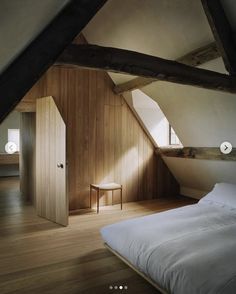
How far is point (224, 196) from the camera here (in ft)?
11.2

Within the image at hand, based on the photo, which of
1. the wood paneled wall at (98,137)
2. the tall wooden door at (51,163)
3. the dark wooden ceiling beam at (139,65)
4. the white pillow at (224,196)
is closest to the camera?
the dark wooden ceiling beam at (139,65)

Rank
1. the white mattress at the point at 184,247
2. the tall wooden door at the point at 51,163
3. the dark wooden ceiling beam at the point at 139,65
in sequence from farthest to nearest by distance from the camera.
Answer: the tall wooden door at the point at 51,163, the dark wooden ceiling beam at the point at 139,65, the white mattress at the point at 184,247

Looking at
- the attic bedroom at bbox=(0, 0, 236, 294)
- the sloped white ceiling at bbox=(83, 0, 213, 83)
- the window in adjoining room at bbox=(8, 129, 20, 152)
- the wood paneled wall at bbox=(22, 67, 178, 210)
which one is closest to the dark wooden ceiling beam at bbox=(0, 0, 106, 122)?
the attic bedroom at bbox=(0, 0, 236, 294)

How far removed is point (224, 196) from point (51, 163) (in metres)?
2.46

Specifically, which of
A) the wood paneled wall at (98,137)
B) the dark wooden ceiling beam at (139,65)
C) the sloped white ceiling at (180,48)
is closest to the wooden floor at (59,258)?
the wood paneled wall at (98,137)

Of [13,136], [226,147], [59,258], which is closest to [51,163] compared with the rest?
[59,258]

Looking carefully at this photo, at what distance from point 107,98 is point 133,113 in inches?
24.2

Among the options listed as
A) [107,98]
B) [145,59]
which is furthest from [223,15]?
[107,98]

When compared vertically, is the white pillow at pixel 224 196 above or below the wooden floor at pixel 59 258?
above

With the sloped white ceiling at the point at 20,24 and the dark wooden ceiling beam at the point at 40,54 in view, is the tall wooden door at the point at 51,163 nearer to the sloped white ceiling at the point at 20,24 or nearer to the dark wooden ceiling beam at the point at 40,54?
the dark wooden ceiling beam at the point at 40,54

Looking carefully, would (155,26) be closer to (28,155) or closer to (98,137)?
(98,137)

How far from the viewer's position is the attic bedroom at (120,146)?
1.41 meters

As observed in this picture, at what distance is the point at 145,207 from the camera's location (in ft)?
15.2

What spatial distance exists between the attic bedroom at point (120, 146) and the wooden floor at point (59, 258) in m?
0.02
